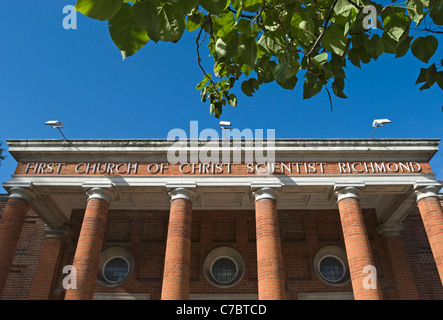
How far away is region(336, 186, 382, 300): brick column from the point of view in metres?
12.1

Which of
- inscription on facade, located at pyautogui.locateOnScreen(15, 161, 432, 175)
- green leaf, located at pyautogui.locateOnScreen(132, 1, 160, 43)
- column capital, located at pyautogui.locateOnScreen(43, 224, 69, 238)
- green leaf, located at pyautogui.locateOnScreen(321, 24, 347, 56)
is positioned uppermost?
inscription on facade, located at pyautogui.locateOnScreen(15, 161, 432, 175)

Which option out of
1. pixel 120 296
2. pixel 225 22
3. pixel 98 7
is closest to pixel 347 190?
pixel 120 296

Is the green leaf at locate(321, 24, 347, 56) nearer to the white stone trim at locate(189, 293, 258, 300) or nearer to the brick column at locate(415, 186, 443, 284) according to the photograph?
the brick column at locate(415, 186, 443, 284)

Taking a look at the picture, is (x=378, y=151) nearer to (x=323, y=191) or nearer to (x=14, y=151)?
(x=323, y=191)

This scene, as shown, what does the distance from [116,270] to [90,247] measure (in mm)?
4380

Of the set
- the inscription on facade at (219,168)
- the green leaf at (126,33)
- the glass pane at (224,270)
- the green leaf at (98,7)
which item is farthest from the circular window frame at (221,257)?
the green leaf at (98,7)

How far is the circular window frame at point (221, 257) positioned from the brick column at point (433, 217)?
780 centimetres

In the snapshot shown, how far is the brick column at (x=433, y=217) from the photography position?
13070mm

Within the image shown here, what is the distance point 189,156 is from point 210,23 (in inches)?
460

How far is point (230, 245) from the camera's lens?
17.1 metres

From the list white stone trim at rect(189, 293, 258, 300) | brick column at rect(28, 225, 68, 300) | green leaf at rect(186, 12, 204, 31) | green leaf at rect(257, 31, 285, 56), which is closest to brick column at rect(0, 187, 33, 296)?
brick column at rect(28, 225, 68, 300)

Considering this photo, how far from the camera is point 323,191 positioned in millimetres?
15062

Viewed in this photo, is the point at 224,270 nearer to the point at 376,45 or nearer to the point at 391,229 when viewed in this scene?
the point at 391,229

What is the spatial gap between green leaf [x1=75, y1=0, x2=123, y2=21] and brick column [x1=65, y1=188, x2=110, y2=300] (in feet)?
40.4
